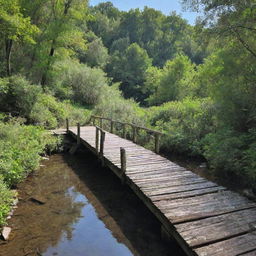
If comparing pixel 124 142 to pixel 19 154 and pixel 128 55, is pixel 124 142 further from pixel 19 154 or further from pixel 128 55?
pixel 128 55

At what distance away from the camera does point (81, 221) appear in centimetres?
580

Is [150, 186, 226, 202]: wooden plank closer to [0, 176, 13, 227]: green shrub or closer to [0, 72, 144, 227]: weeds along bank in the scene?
[0, 176, 13, 227]: green shrub

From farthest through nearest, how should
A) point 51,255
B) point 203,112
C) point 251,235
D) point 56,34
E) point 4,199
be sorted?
point 56,34
point 203,112
point 4,199
point 51,255
point 251,235

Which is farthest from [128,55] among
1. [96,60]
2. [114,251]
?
[114,251]

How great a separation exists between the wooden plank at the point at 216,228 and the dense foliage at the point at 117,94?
209cm

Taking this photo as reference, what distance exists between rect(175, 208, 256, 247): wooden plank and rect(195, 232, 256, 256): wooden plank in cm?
10

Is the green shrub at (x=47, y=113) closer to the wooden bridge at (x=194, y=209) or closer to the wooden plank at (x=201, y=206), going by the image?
the wooden bridge at (x=194, y=209)

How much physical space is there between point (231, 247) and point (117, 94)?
21204mm

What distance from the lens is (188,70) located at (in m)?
29.6

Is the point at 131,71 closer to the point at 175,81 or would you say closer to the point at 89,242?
the point at 175,81

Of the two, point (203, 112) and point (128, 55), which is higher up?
point (128, 55)

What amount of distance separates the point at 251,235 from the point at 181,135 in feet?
23.1

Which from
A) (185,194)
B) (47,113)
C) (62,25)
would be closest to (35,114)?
(47,113)

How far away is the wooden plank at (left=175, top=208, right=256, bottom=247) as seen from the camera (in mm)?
3823
